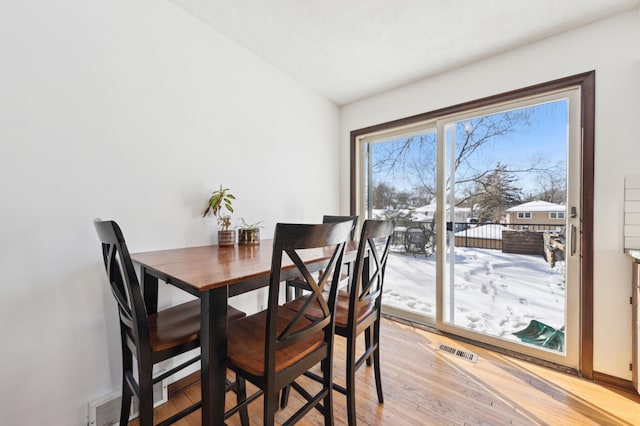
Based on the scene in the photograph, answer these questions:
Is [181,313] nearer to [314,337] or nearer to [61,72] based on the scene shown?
[314,337]

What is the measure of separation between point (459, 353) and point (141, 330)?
225cm

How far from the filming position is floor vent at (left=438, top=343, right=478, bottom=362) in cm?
200

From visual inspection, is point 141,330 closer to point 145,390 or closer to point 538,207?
point 145,390

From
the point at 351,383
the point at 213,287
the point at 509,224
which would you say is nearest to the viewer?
the point at 213,287

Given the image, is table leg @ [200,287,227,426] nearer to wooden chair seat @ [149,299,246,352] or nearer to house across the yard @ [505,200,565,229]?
wooden chair seat @ [149,299,246,352]

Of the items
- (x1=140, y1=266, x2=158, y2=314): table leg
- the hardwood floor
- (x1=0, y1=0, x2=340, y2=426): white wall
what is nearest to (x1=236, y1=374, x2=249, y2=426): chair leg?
the hardwood floor

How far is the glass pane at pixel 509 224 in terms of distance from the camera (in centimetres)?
195

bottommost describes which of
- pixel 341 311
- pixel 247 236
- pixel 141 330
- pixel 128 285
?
pixel 341 311

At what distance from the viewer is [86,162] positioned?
1.31 m

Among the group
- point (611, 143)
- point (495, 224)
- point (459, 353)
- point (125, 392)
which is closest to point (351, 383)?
point (125, 392)

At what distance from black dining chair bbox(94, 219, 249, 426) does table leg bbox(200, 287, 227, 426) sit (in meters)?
0.25

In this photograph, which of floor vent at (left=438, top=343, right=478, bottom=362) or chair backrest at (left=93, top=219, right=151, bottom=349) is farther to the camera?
floor vent at (left=438, top=343, right=478, bottom=362)

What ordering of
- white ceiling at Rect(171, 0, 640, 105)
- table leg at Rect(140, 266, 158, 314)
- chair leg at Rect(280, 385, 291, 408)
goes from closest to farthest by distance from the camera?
table leg at Rect(140, 266, 158, 314) → chair leg at Rect(280, 385, 291, 408) → white ceiling at Rect(171, 0, 640, 105)

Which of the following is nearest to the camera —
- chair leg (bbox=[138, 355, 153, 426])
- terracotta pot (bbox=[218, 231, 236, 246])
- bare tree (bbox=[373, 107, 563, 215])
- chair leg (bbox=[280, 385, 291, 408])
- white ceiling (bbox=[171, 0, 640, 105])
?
chair leg (bbox=[138, 355, 153, 426])
